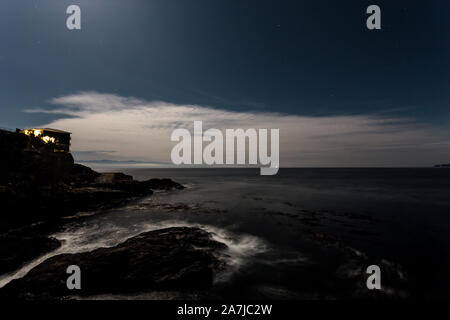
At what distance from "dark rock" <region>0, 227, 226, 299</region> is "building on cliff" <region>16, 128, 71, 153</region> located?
56994 millimetres

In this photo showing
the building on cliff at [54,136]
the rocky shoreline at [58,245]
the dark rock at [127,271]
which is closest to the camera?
the dark rock at [127,271]

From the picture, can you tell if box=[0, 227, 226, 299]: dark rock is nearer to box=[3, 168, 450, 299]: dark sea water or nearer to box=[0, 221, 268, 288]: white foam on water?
box=[3, 168, 450, 299]: dark sea water

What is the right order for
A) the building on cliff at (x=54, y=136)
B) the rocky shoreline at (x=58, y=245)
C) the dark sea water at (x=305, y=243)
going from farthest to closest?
the building on cliff at (x=54, y=136)
the dark sea water at (x=305, y=243)
the rocky shoreline at (x=58, y=245)

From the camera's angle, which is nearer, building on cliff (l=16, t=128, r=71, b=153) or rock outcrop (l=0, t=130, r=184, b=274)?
rock outcrop (l=0, t=130, r=184, b=274)

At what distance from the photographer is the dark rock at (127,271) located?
9.07 meters

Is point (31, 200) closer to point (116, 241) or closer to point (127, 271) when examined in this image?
point (116, 241)

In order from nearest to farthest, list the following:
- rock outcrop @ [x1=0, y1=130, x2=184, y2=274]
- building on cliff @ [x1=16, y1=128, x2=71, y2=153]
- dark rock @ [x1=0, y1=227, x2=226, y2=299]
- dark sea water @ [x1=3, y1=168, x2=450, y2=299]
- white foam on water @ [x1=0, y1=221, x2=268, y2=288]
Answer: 1. dark rock @ [x1=0, y1=227, x2=226, y2=299]
2. dark sea water @ [x1=3, y1=168, x2=450, y2=299]
3. white foam on water @ [x1=0, y1=221, x2=268, y2=288]
4. rock outcrop @ [x1=0, y1=130, x2=184, y2=274]
5. building on cliff @ [x1=16, y1=128, x2=71, y2=153]

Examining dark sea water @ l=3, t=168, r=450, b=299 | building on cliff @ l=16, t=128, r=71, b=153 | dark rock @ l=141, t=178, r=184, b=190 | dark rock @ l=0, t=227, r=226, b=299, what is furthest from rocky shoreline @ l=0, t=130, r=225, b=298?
building on cliff @ l=16, t=128, r=71, b=153

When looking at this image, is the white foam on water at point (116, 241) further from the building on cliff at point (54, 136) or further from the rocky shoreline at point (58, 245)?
the building on cliff at point (54, 136)

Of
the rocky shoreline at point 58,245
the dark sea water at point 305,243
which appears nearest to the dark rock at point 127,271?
the rocky shoreline at point 58,245

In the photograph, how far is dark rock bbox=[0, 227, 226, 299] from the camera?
357 inches
